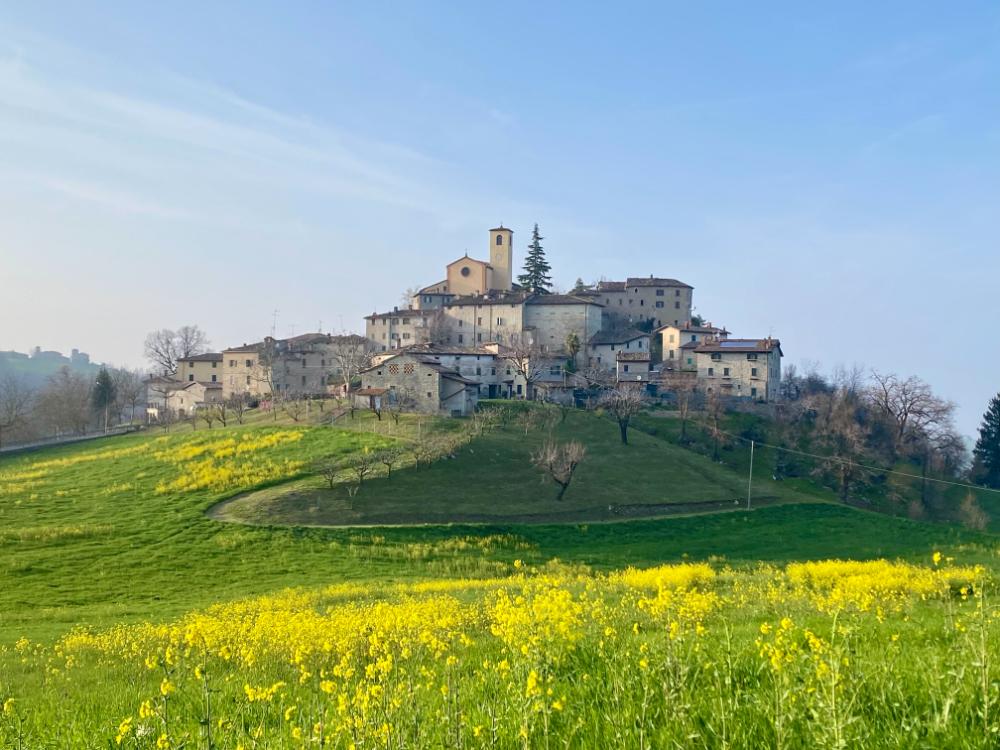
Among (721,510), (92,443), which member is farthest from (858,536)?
(92,443)

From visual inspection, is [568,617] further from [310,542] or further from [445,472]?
[445,472]

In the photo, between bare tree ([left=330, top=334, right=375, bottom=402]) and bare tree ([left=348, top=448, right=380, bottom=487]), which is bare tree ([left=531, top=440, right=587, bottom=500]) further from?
bare tree ([left=330, top=334, right=375, bottom=402])

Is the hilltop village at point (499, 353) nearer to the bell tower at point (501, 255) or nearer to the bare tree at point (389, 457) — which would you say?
the bell tower at point (501, 255)

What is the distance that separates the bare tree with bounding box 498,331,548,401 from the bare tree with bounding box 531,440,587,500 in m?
31.9

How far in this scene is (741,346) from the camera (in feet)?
317

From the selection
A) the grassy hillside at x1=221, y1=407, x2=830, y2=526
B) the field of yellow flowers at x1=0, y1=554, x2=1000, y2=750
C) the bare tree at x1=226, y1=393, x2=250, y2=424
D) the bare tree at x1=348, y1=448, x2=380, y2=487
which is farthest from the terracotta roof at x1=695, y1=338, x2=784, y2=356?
the field of yellow flowers at x1=0, y1=554, x2=1000, y2=750

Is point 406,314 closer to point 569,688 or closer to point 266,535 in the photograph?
point 266,535

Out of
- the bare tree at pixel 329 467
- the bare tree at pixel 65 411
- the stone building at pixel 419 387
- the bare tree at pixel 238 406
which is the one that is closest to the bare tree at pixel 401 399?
the stone building at pixel 419 387

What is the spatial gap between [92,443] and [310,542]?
162 ft

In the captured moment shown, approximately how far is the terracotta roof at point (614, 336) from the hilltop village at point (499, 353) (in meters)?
Result: 0.16

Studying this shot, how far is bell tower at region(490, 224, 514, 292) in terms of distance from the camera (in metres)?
131

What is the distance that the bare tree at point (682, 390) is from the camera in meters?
81.4

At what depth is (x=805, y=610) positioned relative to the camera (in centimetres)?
1451

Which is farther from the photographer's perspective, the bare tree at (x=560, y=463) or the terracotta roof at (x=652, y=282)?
the terracotta roof at (x=652, y=282)
